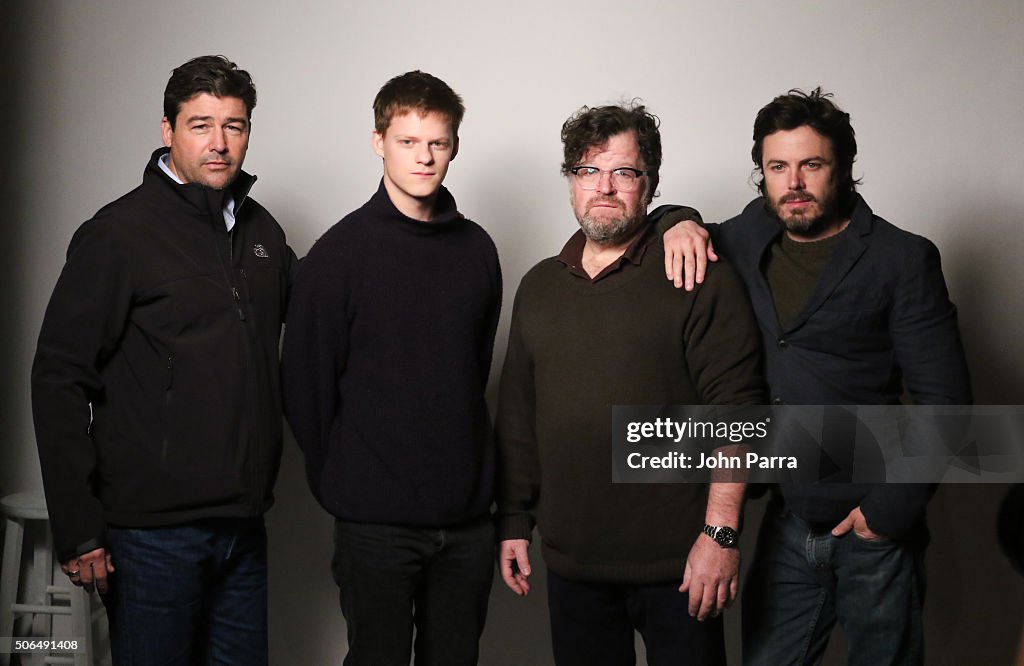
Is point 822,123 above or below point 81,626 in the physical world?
above

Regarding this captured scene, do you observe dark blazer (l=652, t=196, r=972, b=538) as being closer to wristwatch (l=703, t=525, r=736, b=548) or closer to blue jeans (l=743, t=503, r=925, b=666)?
blue jeans (l=743, t=503, r=925, b=666)

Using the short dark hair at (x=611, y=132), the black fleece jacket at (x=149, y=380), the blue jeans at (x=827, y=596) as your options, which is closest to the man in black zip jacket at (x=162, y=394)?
the black fleece jacket at (x=149, y=380)

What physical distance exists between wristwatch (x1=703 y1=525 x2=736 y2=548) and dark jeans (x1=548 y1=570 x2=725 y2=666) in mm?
135

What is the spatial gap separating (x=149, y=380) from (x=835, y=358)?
4.53 feet

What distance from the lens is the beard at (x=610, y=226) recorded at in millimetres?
1917

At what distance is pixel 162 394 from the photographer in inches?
71.4

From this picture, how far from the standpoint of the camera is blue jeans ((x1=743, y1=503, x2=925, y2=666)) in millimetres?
1859

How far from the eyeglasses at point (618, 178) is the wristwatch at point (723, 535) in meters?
0.72

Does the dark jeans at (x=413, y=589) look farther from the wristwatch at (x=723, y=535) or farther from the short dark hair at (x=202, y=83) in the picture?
the short dark hair at (x=202, y=83)

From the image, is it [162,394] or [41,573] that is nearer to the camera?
[162,394]

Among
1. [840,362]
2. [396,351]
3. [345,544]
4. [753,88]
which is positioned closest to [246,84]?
[396,351]

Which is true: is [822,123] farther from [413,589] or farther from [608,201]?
[413,589]

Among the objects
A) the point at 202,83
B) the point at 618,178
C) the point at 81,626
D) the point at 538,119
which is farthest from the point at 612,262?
the point at 81,626

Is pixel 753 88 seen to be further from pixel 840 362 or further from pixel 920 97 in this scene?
pixel 840 362
